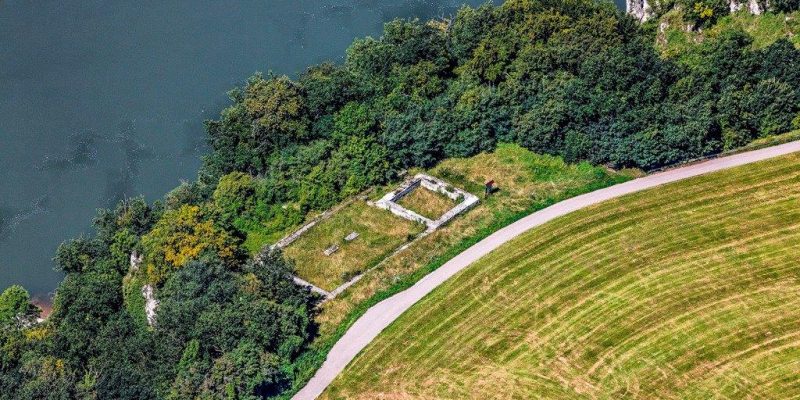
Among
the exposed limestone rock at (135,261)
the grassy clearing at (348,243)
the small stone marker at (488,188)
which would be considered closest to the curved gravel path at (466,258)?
the small stone marker at (488,188)

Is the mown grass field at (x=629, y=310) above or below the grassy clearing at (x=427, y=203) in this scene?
below

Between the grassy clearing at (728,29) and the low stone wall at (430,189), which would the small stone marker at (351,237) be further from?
the grassy clearing at (728,29)

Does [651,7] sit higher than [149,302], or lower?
higher

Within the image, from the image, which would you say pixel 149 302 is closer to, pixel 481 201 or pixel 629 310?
pixel 481 201

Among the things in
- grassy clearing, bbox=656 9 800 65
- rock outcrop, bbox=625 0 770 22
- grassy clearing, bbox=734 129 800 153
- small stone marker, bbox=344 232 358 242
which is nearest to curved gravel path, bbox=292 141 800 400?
grassy clearing, bbox=734 129 800 153

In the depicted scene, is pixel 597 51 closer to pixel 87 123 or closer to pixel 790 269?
pixel 790 269

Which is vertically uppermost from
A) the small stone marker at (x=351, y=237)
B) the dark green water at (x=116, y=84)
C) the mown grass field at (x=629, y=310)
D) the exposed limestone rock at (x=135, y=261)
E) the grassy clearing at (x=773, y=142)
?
the dark green water at (x=116, y=84)

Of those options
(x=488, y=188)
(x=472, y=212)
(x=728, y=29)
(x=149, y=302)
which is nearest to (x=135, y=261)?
(x=149, y=302)
